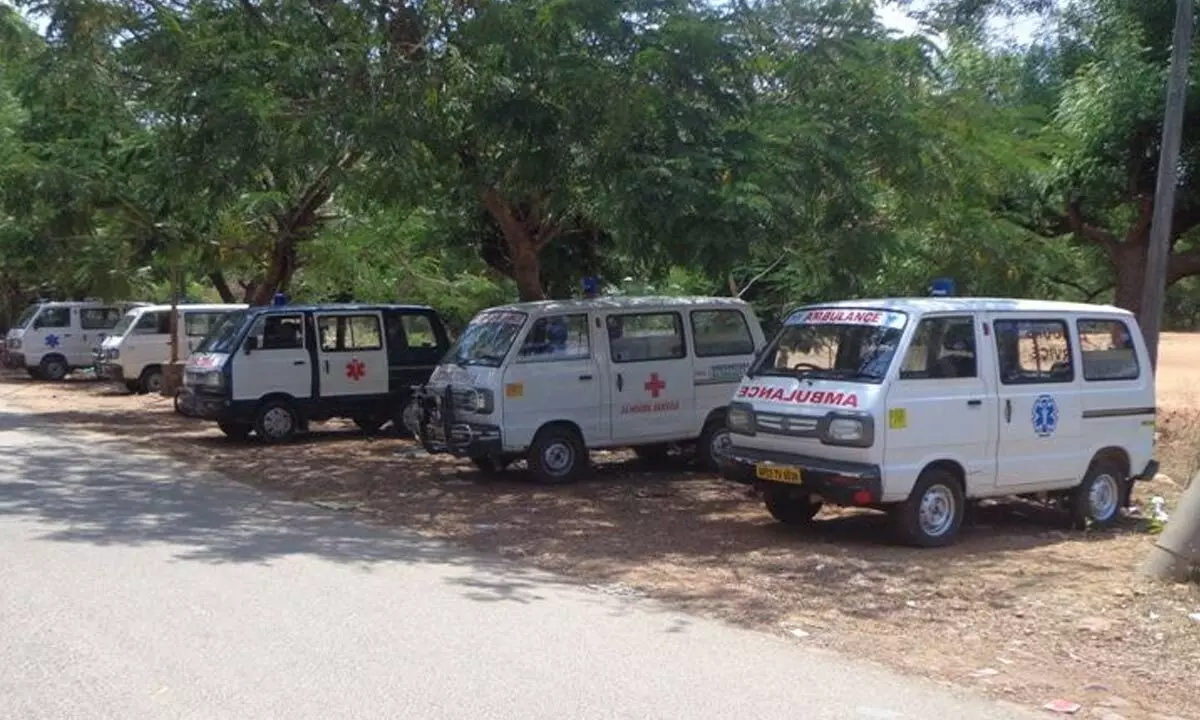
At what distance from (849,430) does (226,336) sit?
413 inches

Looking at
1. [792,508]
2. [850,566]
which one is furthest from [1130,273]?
[850,566]

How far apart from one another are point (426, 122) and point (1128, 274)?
9413 millimetres

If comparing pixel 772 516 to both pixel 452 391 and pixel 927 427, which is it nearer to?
pixel 927 427

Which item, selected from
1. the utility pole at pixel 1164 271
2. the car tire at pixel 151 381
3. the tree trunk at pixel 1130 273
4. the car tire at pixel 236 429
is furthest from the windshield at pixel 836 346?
the car tire at pixel 151 381

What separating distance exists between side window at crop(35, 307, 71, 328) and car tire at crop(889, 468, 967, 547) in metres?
24.6

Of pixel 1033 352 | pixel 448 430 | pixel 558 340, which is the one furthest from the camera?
pixel 558 340

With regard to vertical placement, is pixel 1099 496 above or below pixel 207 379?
below

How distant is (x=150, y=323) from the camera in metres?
25.9

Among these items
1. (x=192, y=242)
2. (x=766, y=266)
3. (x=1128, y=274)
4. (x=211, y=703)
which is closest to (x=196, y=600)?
(x=211, y=703)

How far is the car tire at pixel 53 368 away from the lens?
30.3m

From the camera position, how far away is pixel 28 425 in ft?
65.6

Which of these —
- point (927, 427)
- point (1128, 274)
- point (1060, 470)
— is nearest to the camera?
point (927, 427)

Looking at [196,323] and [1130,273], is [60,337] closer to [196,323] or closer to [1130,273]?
[196,323]

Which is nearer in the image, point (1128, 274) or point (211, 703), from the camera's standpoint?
point (211, 703)
